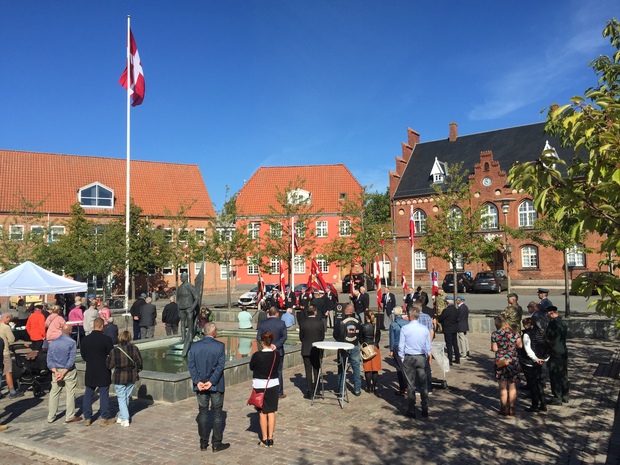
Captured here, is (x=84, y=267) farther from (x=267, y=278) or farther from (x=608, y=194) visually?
(x=608, y=194)

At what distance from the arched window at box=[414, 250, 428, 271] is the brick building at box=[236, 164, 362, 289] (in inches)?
277

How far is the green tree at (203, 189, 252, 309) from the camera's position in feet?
88.1

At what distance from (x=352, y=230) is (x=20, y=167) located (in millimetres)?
28899

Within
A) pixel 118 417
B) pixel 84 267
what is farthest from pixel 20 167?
pixel 118 417

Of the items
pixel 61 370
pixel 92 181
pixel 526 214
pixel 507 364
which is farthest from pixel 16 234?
pixel 526 214

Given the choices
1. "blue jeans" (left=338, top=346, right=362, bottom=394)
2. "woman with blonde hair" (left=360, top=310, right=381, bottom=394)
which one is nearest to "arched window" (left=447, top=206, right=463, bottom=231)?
"woman with blonde hair" (left=360, top=310, right=381, bottom=394)

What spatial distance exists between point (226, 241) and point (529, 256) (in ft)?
87.8

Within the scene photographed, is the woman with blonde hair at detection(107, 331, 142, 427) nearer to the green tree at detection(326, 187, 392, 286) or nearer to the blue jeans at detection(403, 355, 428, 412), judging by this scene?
the blue jeans at detection(403, 355, 428, 412)

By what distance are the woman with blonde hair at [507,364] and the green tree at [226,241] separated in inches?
761

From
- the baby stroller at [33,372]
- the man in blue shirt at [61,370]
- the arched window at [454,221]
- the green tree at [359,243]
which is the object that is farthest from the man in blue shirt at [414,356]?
the green tree at [359,243]

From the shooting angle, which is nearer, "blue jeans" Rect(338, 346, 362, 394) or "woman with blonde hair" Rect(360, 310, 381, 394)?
"blue jeans" Rect(338, 346, 362, 394)

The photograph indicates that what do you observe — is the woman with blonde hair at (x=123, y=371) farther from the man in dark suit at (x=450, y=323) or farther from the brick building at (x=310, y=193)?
the brick building at (x=310, y=193)

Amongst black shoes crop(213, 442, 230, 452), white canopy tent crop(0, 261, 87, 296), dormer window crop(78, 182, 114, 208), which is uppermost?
dormer window crop(78, 182, 114, 208)

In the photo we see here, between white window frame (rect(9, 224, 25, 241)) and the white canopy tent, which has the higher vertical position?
white window frame (rect(9, 224, 25, 241))
